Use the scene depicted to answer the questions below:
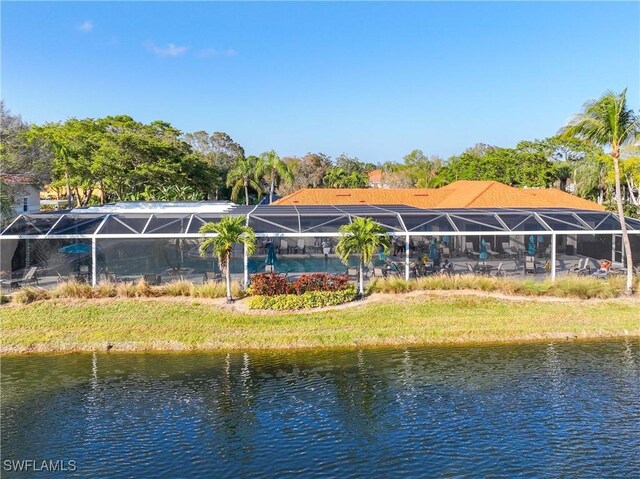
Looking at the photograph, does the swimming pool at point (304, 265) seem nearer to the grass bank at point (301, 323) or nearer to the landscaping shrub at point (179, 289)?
the landscaping shrub at point (179, 289)

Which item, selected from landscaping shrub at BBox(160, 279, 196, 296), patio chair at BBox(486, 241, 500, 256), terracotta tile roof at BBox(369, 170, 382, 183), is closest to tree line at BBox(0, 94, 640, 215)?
patio chair at BBox(486, 241, 500, 256)

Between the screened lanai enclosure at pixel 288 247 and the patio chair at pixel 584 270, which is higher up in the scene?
the screened lanai enclosure at pixel 288 247

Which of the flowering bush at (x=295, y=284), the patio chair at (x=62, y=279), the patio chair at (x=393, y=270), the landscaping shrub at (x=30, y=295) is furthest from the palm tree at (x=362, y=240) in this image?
the landscaping shrub at (x=30, y=295)

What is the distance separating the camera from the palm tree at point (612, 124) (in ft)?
70.7

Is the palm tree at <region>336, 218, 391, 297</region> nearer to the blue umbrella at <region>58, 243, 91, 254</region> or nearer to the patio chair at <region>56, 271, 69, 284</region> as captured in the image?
the patio chair at <region>56, 271, 69, 284</region>

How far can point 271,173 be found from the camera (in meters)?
63.5

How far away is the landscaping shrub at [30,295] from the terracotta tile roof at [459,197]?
2019cm

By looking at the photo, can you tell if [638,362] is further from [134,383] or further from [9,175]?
[9,175]

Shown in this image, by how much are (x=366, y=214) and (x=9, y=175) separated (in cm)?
1470

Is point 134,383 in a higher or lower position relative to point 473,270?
lower

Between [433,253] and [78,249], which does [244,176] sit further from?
[433,253]

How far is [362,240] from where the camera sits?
67.6 ft

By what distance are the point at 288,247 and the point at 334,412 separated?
17.5 m

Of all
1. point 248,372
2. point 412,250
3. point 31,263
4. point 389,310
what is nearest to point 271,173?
point 412,250
